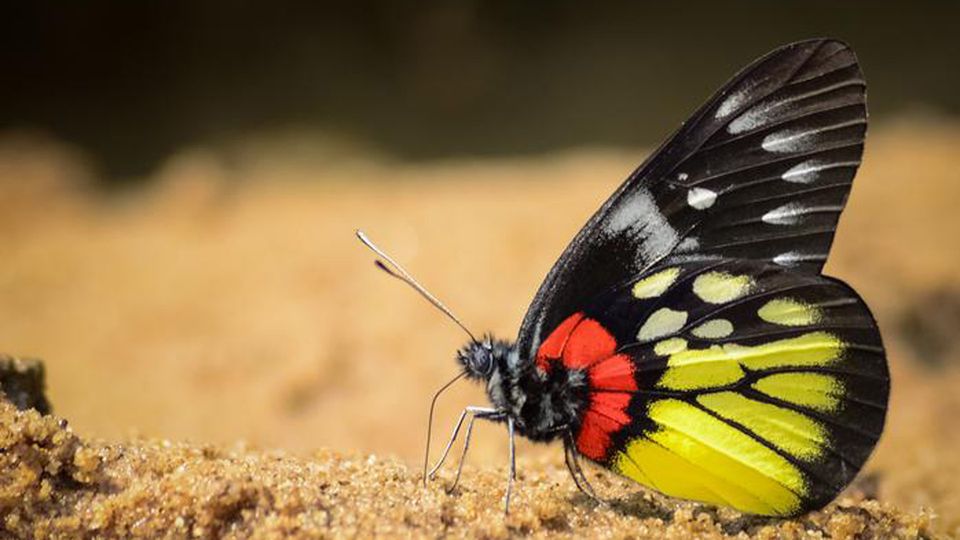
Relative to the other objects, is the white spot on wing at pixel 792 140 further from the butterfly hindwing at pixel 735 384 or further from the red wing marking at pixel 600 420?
the red wing marking at pixel 600 420

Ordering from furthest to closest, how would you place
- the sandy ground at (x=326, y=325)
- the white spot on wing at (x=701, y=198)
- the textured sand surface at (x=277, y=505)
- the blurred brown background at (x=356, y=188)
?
the blurred brown background at (x=356, y=188)
the white spot on wing at (x=701, y=198)
the sandy ground at (x=326, y=325)
the textured sand surface at (x=277, y=505)

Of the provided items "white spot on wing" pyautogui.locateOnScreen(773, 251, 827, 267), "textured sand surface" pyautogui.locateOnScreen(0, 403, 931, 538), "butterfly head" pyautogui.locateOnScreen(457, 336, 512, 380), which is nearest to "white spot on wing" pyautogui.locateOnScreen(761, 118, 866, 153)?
"white spot on wing" pyautogui.locateOnScreen(773, 251, 827, 267)

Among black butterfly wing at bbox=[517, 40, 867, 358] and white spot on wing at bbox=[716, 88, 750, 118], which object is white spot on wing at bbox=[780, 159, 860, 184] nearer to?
black butterfly wing at bbox=[517, 40, 867, 358]

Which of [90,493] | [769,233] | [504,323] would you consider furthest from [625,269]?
[504,323]

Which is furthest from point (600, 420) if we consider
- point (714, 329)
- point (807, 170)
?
point (807, 170)

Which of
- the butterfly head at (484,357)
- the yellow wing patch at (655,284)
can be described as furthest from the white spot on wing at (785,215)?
the butterfly head at (484,357)
